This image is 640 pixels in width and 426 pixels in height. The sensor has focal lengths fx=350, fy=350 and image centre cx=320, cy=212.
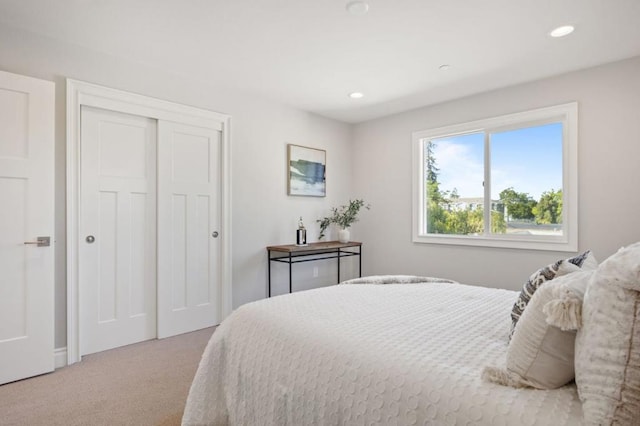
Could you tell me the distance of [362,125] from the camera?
192 inches

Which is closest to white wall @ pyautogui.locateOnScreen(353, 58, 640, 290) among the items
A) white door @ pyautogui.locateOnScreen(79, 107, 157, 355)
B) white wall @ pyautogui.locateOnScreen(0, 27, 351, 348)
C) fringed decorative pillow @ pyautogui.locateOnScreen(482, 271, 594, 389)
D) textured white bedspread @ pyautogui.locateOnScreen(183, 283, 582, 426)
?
white wall @ pyautogui.locateOnScreen(0, 27, 351, 348)

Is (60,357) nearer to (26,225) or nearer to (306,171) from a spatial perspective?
(26,225)

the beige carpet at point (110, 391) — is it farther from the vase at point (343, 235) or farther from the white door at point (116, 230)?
the vase at point (343, 235)

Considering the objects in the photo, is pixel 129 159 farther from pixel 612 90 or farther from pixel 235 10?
pixel 612 90

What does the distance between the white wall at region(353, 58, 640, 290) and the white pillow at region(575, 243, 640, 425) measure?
8.75 feet

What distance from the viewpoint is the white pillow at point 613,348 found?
78 cm

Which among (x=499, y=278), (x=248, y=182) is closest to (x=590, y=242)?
(x=499, y=278)

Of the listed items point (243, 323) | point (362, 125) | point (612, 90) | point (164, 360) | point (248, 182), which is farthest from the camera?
point (362, 125)

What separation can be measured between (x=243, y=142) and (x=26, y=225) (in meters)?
1.99

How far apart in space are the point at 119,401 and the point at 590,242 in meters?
3.79

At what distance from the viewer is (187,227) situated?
3.36 m

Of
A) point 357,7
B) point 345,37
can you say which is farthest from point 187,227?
point 357,7

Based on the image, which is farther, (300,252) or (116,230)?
A: (300,252)

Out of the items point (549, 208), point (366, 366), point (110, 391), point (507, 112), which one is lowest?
point (110, 391)
